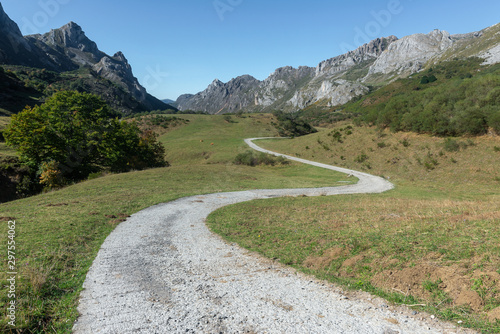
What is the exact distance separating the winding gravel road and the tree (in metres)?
30.1

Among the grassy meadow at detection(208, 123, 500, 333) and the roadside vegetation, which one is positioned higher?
the roadside vegetation

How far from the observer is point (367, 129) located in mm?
52031

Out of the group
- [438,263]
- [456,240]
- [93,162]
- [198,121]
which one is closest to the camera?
[438,263]

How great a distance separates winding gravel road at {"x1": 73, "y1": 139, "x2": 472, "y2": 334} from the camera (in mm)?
4641

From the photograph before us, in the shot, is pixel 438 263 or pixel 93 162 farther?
pixel 93 162

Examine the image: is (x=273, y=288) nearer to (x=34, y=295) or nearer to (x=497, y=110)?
(x=34, y=295)

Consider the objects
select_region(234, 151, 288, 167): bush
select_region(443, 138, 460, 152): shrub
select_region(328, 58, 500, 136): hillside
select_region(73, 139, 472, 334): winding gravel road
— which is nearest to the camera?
select_region(73, 139, 472, 334): winding gravel road

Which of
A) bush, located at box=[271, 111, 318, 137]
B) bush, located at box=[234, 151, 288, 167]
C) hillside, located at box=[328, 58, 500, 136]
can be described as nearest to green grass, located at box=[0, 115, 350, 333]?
bush, located at box=[234, 151, 288, 167]

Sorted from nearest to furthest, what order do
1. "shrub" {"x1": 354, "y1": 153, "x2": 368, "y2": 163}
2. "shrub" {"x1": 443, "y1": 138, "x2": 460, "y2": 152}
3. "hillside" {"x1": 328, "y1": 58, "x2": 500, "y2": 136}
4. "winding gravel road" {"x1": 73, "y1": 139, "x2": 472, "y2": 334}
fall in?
"winding gravel road" {"x1": 73, "y1": 139, "x2": 472, "y2": 334} → "hillside" {"x1": 328, "y1": 58, "x2": 500, "y2": 136} → "shrub" {"x1": 443, "y1": 138, "x2": 460, "y2": 152} → "shrub" {"x1": 354, "y1": 153, "x2": 368, "y2": 163}

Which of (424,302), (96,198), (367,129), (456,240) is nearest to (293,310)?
(424,302)

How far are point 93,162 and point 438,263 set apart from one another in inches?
1713

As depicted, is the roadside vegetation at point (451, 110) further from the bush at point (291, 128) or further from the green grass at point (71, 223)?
the bush at point (291, 128)

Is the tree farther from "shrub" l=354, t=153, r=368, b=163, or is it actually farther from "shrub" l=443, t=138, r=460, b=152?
"shrub" l=443, t=138, r=460, b=152

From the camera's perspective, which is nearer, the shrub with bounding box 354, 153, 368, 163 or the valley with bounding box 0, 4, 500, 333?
the valley with bounding box 0, 4, 500, 333
